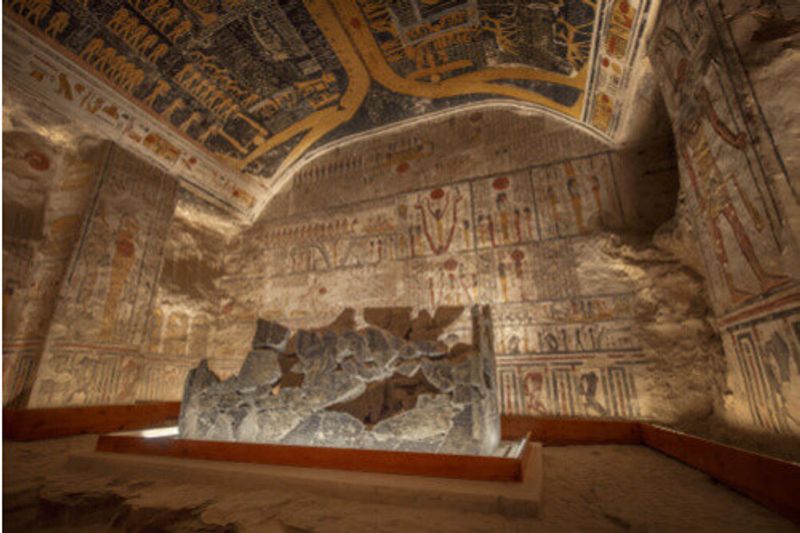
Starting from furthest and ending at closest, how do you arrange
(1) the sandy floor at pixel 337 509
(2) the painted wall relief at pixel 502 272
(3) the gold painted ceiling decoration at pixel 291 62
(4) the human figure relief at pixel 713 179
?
(2) the painted wall relief at pixel 502 272
(3) the gold painted ceiling decoration at pixel 291 62
(4) the human figure relief at pixel 713 179
(1) the sandy floor at pixel 337 509

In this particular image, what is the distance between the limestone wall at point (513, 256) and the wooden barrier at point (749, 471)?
1840 millimetres

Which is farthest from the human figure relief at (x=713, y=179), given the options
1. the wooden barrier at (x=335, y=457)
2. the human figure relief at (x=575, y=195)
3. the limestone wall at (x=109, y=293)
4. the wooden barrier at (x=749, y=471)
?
the limestone wall at (x=109, y=293)

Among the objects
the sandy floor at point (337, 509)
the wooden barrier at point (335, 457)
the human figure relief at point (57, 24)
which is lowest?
the sandy floor at point (337, 509)

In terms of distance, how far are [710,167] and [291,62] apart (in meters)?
5.43

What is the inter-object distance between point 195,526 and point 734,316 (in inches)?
150

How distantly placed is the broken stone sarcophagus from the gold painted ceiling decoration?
12.9 ft

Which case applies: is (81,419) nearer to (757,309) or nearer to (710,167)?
(757,309)

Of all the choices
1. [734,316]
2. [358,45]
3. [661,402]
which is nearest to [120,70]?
[358,45]

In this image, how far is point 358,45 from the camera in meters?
5.73

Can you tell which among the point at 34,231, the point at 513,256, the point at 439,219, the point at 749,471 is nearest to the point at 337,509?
the point at 749,471

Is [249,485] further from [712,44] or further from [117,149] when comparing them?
[117,149]

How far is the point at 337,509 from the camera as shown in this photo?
200 cm

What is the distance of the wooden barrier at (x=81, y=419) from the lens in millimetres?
3986

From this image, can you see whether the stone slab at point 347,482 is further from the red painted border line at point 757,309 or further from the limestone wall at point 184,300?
the limestone wall at point 184,300
